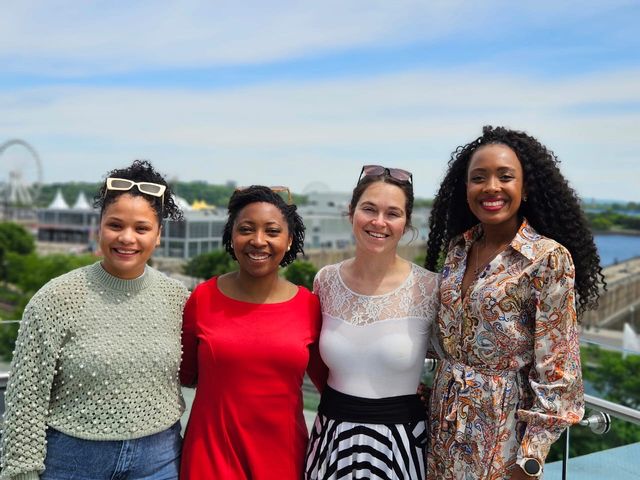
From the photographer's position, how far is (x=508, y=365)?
2629 mm

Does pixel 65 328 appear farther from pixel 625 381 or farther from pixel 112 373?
pixel 625 381

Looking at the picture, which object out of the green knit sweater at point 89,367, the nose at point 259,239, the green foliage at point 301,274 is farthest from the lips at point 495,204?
the green foliage at point 301,274

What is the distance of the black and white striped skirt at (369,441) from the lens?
2.75 meters

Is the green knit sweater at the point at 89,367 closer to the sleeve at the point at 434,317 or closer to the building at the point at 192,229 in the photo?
the sleeve at the point at 434,317

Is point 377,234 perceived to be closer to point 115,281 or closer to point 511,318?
point 511,318

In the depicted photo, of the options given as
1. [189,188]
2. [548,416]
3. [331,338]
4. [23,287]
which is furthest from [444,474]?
[189,188]

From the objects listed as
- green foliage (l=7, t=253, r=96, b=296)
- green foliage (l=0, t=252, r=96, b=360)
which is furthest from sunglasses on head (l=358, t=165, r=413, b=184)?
green foliage (l=7, t=253, r=96, b=296)

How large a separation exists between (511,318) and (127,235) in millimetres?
1571

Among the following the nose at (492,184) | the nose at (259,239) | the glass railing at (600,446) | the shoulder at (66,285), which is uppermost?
the nose at (492,184)

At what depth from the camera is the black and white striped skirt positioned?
2754 mm

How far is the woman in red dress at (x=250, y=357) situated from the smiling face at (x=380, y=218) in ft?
1.12

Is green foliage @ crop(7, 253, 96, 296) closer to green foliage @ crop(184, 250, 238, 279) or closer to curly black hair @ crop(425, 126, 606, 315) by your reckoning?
green foliage @ crop(184, 250, 238, 279)

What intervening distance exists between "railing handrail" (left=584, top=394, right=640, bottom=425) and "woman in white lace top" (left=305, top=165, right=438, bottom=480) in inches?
46.0

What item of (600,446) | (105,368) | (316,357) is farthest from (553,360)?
(600,446)
